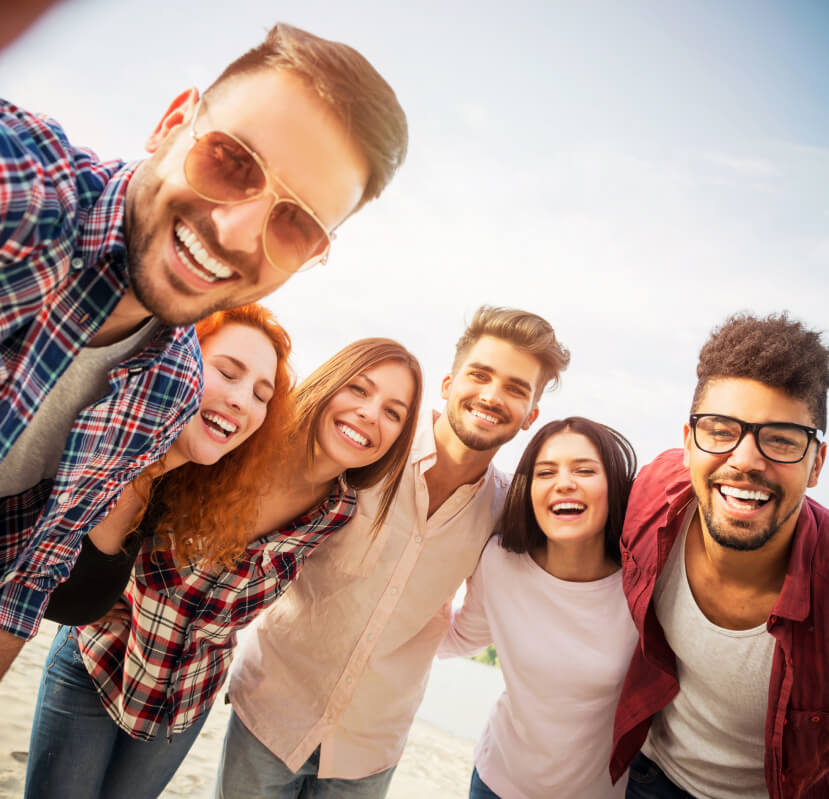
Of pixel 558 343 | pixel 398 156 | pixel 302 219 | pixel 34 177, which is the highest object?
pixel 558 343

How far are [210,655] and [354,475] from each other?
1200mm

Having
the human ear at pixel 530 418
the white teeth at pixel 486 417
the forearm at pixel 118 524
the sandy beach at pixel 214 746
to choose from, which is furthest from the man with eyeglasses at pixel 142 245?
the sandy beach at pixel 214 746

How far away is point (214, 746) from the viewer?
22.7ft

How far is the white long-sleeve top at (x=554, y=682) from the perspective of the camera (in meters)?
3.05

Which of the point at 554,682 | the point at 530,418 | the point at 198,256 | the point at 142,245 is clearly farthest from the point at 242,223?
the point at 530,418

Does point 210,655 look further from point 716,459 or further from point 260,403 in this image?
point 716,459

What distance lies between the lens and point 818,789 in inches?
96.7

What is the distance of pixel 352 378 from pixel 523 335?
132cm

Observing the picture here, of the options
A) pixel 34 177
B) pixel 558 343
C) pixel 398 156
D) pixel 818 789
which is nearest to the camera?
pixel 34 177

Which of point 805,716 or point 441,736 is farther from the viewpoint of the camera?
point 441,736

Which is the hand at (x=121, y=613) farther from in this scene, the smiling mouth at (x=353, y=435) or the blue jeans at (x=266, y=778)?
the smiling mouth at (x=353, y=435)

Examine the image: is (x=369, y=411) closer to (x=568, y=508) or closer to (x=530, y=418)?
(x=568, y=508)

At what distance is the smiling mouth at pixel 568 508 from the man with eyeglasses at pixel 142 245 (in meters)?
2.07

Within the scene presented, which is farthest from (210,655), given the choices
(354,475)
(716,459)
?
(716,459)
